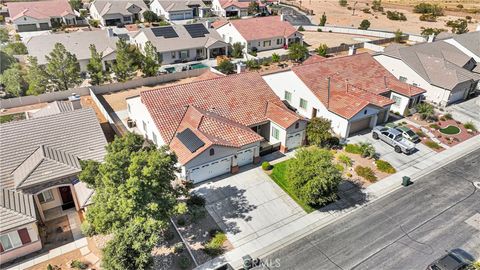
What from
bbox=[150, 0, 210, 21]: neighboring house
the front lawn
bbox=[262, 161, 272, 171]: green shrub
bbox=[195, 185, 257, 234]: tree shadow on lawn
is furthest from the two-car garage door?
bbox=[150, 0, 210, 21]: neighboring house

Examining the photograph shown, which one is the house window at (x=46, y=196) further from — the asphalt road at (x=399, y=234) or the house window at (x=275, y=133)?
the house window at (x=275, y=133)

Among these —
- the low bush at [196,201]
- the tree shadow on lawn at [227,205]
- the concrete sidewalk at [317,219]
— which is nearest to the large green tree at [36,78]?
the tree shadow on lawn at [227,205]

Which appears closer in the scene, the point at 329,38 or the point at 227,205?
the point at 227,205

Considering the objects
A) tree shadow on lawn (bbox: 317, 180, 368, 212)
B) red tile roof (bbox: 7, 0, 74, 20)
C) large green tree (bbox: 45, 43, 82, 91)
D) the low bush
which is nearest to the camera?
the low bush

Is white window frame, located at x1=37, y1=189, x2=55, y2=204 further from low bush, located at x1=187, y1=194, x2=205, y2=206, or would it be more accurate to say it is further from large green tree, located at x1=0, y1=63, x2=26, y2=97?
large green tree, located at x1=0, y1=63, x2=26, y2=97

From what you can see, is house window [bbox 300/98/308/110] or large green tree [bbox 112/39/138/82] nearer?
house window [bbox 300/98/308/110]

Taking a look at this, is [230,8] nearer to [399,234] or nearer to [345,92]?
[345,92]

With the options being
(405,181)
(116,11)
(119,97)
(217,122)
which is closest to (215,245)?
(217,122)

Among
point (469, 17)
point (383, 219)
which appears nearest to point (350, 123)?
point (383, 219)
